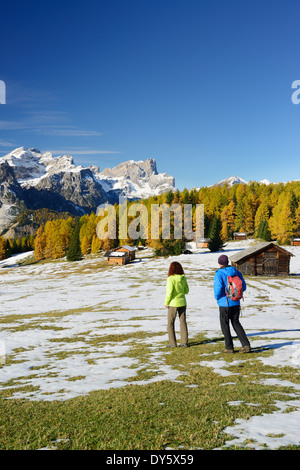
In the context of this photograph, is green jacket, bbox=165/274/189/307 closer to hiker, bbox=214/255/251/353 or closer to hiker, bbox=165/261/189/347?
hiker, bbox=165/261/189/347

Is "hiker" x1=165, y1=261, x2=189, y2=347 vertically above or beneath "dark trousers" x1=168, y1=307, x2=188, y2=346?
above

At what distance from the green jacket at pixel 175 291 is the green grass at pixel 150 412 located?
101 inches

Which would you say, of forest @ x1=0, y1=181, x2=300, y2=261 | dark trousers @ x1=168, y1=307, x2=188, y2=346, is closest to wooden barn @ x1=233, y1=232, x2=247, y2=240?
forest @ x1=0, y1=181, x2=300, y2=261

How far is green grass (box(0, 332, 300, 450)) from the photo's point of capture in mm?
4406

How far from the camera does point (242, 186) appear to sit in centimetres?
13375

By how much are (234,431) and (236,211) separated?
11891 cm

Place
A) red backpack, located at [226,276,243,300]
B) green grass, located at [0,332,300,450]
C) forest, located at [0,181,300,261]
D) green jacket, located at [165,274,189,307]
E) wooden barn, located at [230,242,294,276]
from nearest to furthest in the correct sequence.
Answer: green grass, located at [0,332,300,450] → red backpack, located at [226,276,243,300] → green jacket, located at [165,274,189,307] → wooden barn, located at [230,242,294,276] → forest, located at [0,181,300,261]

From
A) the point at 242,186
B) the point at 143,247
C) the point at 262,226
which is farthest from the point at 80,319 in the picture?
the point at 242,186

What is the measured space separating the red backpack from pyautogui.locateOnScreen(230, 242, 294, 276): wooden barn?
144 ft

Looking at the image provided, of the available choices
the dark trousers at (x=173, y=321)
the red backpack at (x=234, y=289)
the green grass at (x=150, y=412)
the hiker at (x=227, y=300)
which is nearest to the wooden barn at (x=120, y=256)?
the dark trousers at (x=173, y=321)
